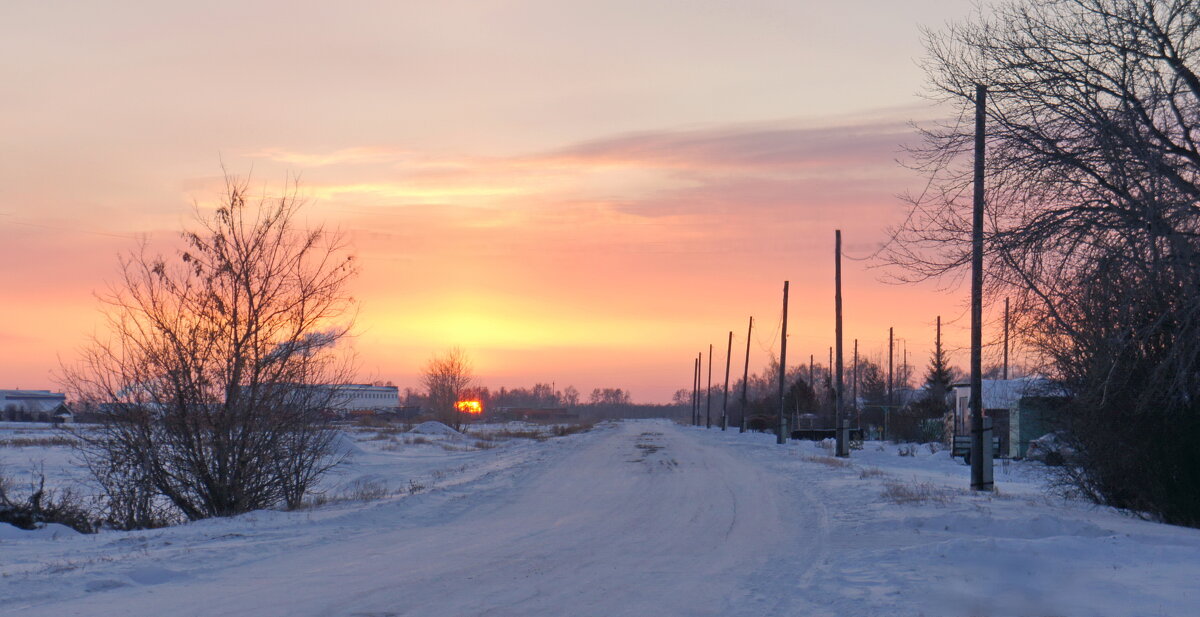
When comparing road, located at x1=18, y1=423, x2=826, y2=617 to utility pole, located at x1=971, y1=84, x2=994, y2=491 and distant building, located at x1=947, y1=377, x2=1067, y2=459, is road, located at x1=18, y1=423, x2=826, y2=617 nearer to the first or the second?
utility pole, located at x1=971, y1=84, x2=994, y2=491

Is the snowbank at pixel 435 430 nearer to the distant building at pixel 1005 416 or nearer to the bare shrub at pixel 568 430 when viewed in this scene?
the bare shrub at pixel 568 430

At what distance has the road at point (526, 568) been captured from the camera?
295 inches

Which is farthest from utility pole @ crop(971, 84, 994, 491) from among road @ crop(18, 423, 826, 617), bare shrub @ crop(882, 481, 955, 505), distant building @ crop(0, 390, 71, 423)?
distant building @ crop(0, 390, 71, 423)

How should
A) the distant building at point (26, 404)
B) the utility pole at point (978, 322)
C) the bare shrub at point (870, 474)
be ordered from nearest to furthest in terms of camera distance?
1. the utility pole at point (978, 322)
2. the bare shrub at point (870, 474)
3. the distant building at point (26, 404)

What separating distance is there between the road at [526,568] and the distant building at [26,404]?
352 ft

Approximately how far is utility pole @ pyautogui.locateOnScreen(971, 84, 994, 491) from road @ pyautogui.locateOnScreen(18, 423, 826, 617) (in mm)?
3983

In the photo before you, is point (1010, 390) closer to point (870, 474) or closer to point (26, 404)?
point (870, 474)

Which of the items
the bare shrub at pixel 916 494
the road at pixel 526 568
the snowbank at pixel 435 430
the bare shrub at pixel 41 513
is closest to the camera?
the road at pixel 526 568

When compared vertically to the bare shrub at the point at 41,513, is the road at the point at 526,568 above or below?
above

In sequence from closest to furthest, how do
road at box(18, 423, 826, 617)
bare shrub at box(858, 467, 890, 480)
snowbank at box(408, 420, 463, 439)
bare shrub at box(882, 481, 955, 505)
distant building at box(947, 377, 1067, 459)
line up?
road at box(18, 423, 826, 617)
bare shrub at box(882, 481, 955, 505)
bare shrub at box(858, 467, 890, 480)
distant building at box(947, 377, 1067, 459)
snowbank at box(408, 420, 463, 439)

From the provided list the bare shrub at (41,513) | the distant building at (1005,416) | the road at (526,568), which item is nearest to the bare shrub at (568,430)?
the distant building at (1005,416)

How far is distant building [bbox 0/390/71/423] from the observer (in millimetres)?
110750

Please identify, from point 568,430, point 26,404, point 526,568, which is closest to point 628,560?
point 526,568

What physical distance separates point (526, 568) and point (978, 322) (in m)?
10.7
